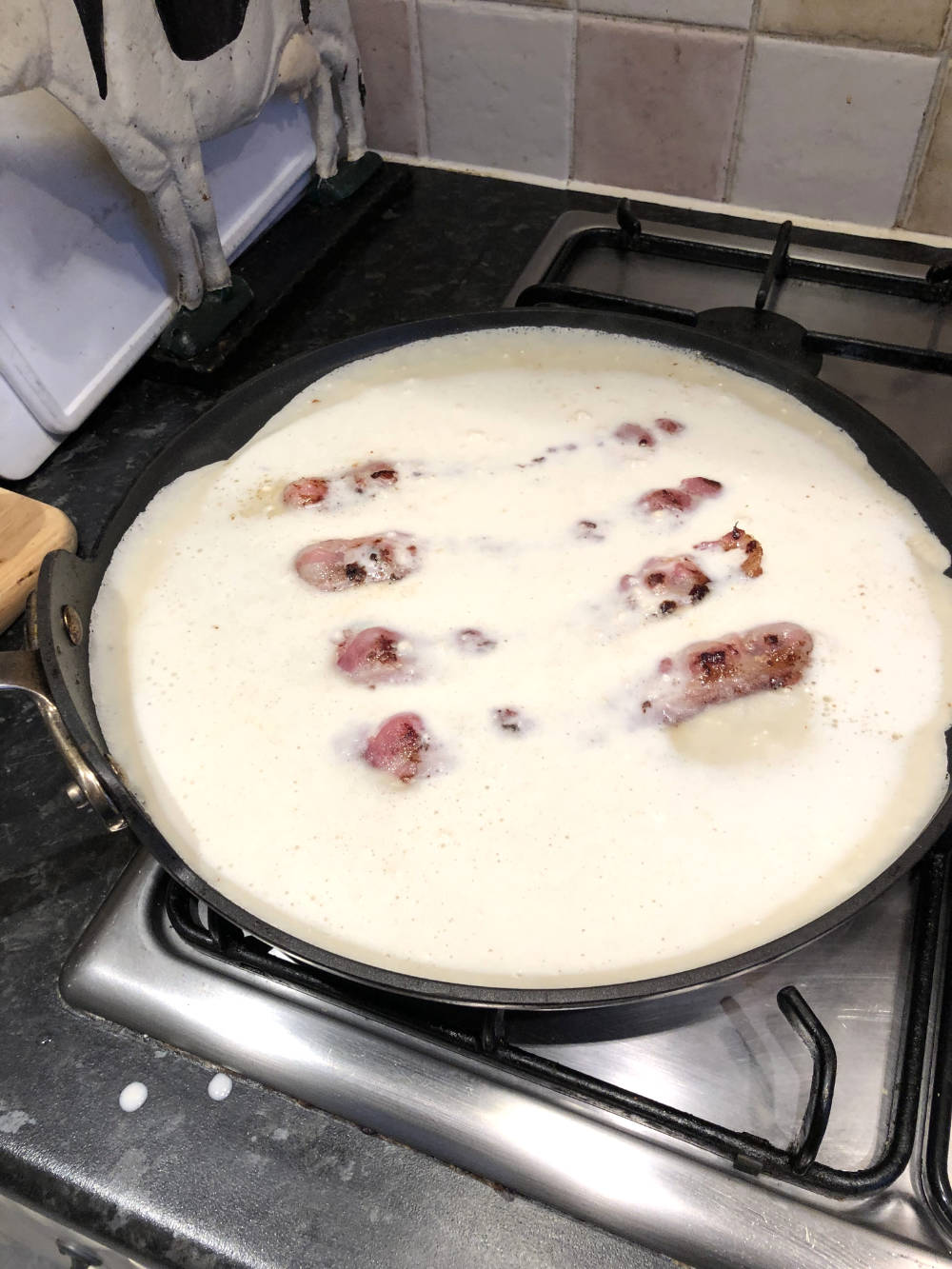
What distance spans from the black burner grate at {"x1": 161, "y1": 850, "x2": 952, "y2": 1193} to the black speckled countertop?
0.29 ft

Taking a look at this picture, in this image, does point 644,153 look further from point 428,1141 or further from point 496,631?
point 428,1141

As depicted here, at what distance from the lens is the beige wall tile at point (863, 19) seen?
1219 millimetres

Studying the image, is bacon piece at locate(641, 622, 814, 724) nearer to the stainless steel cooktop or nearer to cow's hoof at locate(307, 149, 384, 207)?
the stainless steel cooktop

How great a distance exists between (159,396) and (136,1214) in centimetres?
101

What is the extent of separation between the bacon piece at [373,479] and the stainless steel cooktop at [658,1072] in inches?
18.2

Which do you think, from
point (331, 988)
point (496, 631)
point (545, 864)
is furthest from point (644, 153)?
point (331, 988)

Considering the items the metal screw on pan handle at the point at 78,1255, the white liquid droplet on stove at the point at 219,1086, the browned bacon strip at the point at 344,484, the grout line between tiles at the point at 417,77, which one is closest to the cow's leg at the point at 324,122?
the grout line between tiles at the point at 417,77

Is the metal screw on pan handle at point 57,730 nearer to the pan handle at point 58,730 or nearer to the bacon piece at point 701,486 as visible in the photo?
the pan handle at point 58,730

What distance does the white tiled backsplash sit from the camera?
1282 millimetres

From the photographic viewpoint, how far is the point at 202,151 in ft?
4.35

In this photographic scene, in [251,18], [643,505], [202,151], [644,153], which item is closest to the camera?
[643,505]

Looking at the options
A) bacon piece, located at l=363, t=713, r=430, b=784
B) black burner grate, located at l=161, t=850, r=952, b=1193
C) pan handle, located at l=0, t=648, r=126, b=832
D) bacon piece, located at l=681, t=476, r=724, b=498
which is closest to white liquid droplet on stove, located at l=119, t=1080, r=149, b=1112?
black burner grate, located at l=161, t=850, r=952, b=1193

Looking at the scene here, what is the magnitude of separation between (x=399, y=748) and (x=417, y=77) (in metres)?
1.24

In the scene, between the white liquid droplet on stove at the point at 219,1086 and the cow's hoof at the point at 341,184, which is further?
the cow's hoof at the point at 341,184
